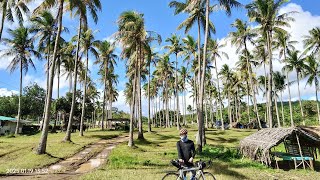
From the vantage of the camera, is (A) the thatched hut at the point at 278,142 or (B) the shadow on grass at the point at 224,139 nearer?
(A) the thatched hut at the point at 278,142

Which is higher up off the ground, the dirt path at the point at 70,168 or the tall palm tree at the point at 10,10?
the tall palm tree at the point at 10,10

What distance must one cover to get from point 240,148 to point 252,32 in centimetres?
2221

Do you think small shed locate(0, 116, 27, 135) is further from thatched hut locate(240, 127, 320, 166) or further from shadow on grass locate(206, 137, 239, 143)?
thatched hut locate(240, 127, 320, 166)

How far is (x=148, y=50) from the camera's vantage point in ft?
103

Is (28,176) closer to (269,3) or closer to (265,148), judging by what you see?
(265,148)

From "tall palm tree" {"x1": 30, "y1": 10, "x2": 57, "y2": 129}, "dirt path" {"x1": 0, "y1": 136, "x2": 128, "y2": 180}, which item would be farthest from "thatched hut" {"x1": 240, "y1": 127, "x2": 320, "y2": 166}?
"tall palm tree" {"x1": 30, "y1": 10, "x2": 57, "y2": 129}

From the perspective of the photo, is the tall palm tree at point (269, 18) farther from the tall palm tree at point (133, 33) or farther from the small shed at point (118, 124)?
the small shed at point (118, 124)

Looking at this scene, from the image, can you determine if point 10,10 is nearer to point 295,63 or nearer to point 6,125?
point 6,125

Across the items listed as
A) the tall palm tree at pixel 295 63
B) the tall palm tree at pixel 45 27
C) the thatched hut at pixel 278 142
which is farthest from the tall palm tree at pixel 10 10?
the tall palm tree at pixel 295 63

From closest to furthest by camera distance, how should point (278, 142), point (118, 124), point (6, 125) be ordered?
1. point (278, 142)
2. point (6, 125)
3. point (118, 124)

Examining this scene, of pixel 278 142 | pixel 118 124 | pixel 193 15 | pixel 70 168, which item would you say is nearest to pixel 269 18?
pixel 193 15

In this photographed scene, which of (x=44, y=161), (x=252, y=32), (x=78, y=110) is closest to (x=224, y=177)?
(x=44, y=161)

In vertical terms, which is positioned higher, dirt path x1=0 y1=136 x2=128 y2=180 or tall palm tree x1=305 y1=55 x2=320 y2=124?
tall palm tree x1=305 y1=55 x2=320 y2=124

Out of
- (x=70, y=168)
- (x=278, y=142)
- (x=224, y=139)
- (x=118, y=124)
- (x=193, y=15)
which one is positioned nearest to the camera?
(x=70, y=168)
